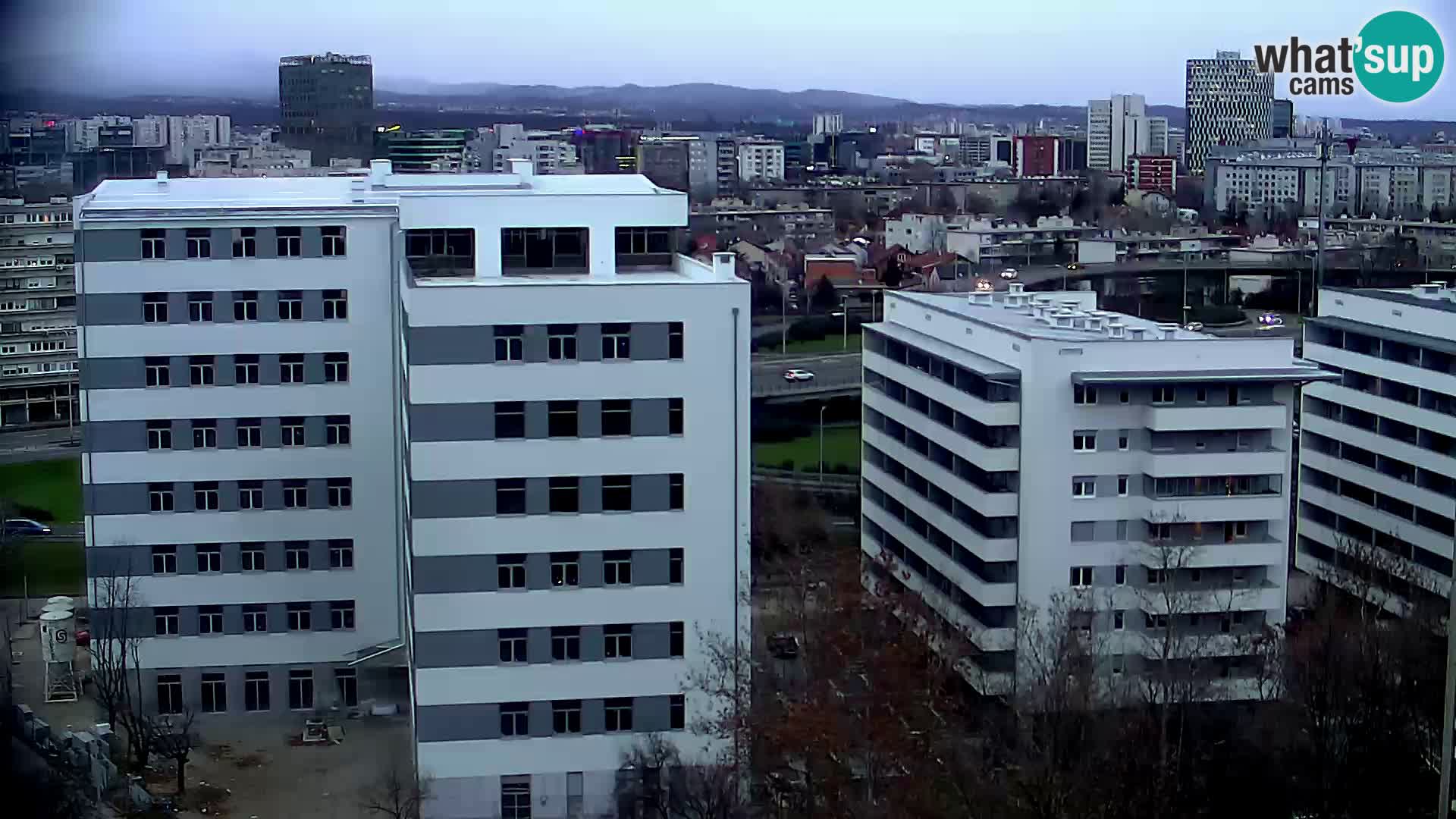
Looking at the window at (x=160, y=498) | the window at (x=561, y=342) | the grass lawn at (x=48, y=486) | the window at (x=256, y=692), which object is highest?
the window at (x=561, y=342)

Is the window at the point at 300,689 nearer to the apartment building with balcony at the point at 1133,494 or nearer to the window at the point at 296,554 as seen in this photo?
the window at the point at 296,554

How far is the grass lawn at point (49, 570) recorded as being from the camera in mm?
6945

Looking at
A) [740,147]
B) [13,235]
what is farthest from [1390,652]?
[740,147]

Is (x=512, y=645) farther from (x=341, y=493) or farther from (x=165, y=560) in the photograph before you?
(x=165, y=560)

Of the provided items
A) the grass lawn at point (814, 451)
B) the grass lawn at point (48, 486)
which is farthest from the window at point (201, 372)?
the grass lawn at point (814, 451)

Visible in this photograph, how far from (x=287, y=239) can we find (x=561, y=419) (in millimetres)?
1640

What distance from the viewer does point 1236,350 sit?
5.37 metres

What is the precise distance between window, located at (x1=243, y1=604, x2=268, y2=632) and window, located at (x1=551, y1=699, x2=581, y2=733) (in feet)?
5.07

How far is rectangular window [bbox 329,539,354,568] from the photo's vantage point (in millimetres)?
5496

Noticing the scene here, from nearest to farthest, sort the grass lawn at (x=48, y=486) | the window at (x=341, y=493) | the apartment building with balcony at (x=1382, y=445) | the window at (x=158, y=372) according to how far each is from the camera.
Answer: the window at (x=158, y=372), the window at (x=341, y=493), the apartment building with balcony at (x=1382, y=445), the grass lawn at (x=48, y=486)

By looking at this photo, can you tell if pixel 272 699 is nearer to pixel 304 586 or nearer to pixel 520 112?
pixel 304 586

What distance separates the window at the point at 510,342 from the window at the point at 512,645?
0.67 meters

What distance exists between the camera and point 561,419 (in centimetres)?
423

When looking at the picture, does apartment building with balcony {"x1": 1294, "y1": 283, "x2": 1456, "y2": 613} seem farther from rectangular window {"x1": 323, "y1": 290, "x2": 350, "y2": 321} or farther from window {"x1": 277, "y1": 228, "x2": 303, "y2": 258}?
window {"x1": 277, "y1": 228, "x2": 303, "y2": 258}
